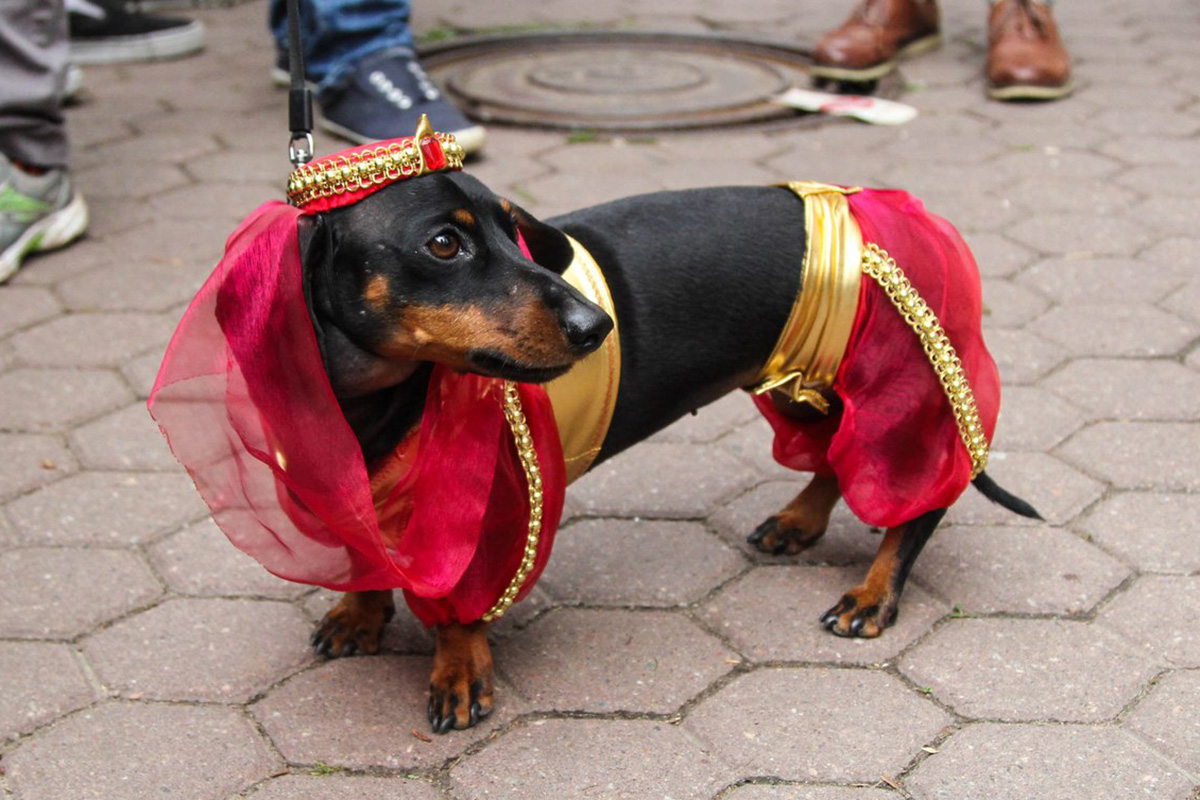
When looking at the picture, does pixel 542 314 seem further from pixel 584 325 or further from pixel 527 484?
pixel 527 484

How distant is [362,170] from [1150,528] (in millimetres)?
1788

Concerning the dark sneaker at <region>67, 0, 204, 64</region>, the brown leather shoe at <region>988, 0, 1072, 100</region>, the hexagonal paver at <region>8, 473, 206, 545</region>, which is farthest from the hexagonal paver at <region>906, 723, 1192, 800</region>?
the dark sneaker at <region>67, 0, 204, 64</region>

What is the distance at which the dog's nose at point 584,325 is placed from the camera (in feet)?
6.44

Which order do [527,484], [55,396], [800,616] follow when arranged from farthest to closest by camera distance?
1. [55,396]
2. [800,616]
3. [527,484]

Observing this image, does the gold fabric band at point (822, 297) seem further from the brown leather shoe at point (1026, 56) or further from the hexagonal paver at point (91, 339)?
the brown leather shoe at point (1026, 56)

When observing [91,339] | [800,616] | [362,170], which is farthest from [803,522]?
[91,339]

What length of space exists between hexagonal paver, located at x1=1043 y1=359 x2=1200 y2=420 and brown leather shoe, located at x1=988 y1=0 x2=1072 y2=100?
6.91 ft

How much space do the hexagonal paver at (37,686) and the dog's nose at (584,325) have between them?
1080 mm

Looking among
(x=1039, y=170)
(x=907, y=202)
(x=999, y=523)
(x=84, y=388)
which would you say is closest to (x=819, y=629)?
(x=999, y=523)

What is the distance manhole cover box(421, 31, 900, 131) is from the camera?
16.7ft

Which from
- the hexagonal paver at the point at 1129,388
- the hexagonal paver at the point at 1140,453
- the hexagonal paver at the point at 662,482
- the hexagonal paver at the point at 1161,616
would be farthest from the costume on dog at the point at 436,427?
the hexagonal paver at the point at 1129,388

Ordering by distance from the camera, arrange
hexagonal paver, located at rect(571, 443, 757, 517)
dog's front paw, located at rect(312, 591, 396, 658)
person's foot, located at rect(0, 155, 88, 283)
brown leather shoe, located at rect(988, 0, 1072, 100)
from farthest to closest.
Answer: brown leather shoe, located at rect(988, 0, 1072, 100), person's foot, located at rect(0, 155, 88, 283), hexagonal paver, located at rect(571, 443, 757, 517), dog's front paw, located at rect(312, 591, 396, 658)

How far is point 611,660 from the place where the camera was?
249 centimetres

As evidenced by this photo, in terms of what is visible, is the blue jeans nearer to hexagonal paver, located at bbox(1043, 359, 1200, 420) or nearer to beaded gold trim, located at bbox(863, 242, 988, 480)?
hexagonal paver, located at bbox(1043, 359, 1200, 420)
